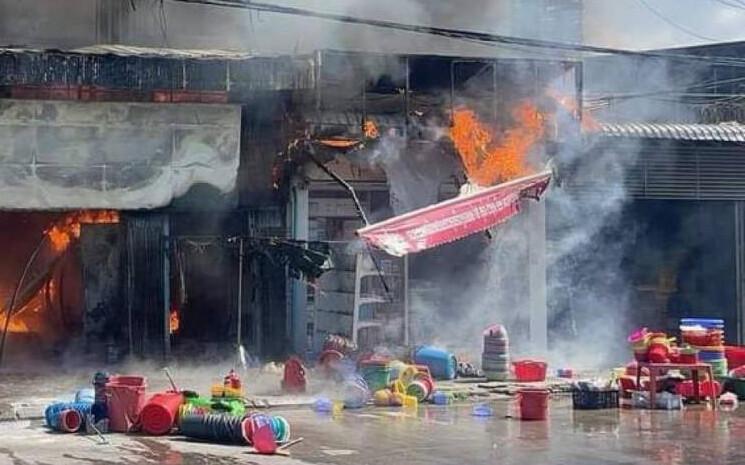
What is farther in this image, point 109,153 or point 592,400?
point 109,153

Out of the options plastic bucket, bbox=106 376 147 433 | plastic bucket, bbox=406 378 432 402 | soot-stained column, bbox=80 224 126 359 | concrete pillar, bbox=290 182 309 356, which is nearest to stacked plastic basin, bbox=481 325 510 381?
plastic bucket, bbox=406 378 432 402

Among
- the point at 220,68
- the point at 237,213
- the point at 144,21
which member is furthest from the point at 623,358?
the point at 144,21

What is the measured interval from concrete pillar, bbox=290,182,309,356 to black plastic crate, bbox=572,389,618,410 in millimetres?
4657

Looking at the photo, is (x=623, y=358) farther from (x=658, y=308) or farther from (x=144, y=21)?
(x=144, y=21)

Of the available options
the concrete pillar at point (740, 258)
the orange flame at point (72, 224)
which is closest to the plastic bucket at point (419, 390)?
the orange flame at point (72, 224)

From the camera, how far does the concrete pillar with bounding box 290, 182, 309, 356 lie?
16.2m

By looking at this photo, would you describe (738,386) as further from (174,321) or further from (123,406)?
(174,321)

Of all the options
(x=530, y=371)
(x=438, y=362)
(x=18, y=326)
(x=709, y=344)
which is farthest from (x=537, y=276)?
(x=18, y=326)

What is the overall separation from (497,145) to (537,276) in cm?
218

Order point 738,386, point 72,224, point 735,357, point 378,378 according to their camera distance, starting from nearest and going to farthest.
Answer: point 378,378, point 738,386, point 735,357, point 72,224

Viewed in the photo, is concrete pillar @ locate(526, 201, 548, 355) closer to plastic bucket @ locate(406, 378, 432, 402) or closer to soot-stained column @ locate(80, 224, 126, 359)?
plastic bucket @ locate(406, 378, 432, 402)

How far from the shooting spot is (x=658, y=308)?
1900 centimetres

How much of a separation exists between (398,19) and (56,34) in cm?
669

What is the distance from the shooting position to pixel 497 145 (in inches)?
656
